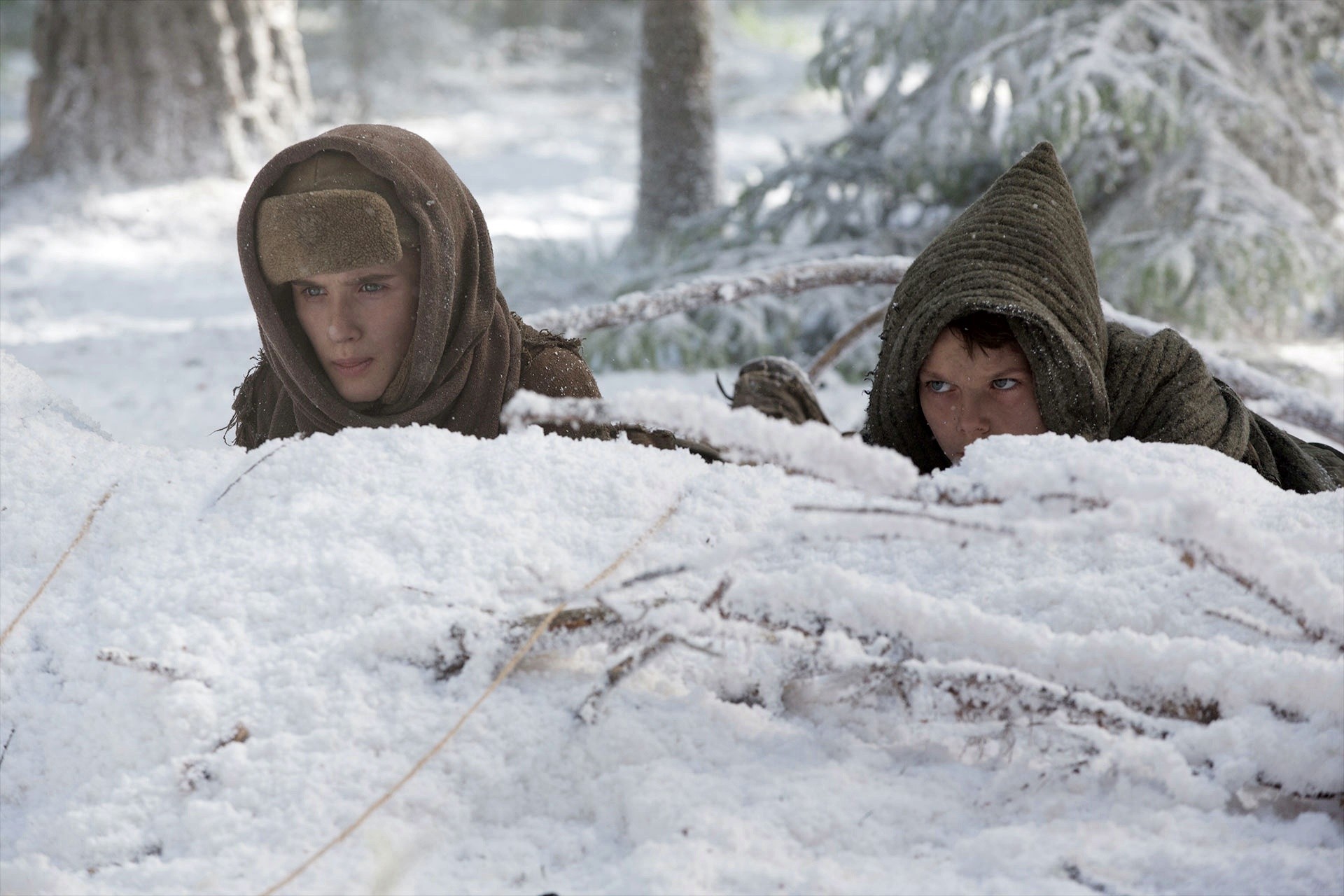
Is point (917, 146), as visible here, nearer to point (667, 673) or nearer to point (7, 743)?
point (667, 673)

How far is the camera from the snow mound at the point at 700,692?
0.82m

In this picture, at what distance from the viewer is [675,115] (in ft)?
20.8

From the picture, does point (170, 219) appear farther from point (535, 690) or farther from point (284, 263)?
point (535, 690)

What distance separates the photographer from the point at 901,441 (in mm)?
2148

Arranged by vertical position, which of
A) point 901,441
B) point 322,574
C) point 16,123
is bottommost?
point 16,123

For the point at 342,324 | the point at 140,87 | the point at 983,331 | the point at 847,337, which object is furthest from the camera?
the point at 140,87

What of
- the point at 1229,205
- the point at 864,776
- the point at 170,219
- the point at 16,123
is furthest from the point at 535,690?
the point at 16,123

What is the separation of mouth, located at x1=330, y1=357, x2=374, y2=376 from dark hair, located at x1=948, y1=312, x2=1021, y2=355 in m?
1.04

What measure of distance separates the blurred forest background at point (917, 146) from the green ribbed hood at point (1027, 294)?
2388mm

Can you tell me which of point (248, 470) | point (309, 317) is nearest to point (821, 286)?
point (309, 317)

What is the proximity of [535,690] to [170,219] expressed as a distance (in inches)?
274

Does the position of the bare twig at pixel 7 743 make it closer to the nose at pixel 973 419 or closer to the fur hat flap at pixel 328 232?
the fur hat flap at pixel 328 232

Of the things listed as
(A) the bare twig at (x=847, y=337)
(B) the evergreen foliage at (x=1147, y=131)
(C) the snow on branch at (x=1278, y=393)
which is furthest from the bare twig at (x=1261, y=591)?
(B) the evergreen foliage at (x=1147, y=131)

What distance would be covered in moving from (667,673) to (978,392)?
122 cm
